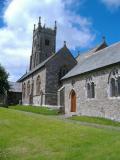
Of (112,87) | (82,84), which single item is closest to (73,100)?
(82,84)

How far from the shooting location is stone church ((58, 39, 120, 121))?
882 inches

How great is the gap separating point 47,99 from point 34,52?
46.8 m

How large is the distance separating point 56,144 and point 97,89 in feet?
47.0

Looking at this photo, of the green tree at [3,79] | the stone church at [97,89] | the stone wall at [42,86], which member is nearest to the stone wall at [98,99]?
the stone church at [97,89]

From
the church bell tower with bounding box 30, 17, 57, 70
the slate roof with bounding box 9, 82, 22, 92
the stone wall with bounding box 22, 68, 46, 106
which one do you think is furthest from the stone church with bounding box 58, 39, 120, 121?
the church bell tower with bounding box 30, 17, 57, 70

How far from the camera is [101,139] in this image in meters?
11.4

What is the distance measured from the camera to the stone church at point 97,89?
2239 centimetres

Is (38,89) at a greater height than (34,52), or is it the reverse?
(34,52)

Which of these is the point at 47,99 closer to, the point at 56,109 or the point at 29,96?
the point at 56,109

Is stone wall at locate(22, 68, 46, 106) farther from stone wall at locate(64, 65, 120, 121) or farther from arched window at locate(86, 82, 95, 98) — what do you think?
arched window at locate(86, 82, 95, 98)

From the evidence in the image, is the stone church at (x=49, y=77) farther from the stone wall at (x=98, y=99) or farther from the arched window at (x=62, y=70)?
the stone wall at (x=98, y=99)

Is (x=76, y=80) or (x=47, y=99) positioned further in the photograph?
(x=47, y=99)

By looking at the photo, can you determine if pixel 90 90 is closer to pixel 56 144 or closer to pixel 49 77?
pixel 49 77

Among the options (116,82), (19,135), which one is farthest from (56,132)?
(116,82)
